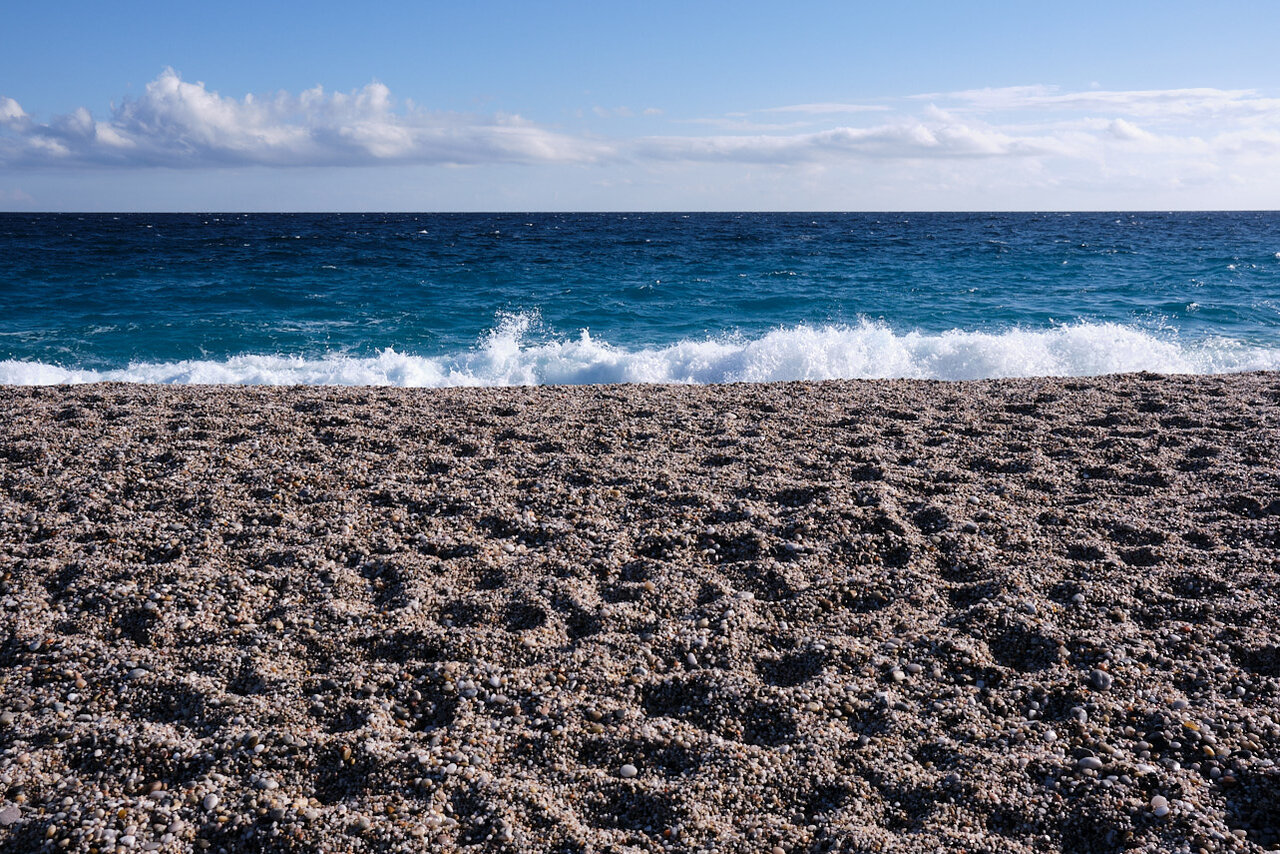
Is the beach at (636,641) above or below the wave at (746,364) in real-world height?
below

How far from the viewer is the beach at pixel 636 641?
2.46 meters

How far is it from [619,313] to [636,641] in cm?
1328

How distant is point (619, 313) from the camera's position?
16.2 m

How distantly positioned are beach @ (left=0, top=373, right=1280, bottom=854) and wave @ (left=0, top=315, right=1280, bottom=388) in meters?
5.13

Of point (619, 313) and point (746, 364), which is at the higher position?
point (619, 313)

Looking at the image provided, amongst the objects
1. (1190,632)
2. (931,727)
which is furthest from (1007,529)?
(931,727)

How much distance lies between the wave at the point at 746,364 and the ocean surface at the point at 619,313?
41 mm

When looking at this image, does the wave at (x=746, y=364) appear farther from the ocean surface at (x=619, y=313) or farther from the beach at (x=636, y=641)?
the beach at (x=636, y=641)

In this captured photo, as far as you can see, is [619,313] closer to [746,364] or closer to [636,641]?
[746,364]

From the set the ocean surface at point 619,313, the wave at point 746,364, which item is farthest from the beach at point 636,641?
the ocean surface at point 619,313

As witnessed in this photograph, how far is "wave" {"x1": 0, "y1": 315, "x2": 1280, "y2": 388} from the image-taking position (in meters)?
10.9

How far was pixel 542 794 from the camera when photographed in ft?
8.28

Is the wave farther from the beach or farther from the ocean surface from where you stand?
the beach

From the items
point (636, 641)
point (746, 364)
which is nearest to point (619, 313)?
point (746, 364)
